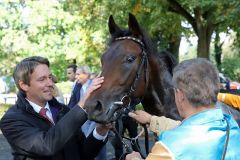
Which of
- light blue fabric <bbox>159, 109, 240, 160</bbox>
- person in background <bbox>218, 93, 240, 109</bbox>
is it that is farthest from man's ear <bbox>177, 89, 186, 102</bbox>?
person in background <bbox>218, 93, 240, 109</bbox>

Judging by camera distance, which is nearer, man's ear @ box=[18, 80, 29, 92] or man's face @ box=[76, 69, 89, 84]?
man's ear @ box=[18, 80, 29, 92]

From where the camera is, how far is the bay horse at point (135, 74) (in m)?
3.59

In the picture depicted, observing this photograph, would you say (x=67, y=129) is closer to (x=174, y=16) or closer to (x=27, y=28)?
(x=174, y=16)

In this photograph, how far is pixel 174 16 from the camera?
1961 cm

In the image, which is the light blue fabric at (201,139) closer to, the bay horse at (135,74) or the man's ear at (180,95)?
the man's ear at (180,95)

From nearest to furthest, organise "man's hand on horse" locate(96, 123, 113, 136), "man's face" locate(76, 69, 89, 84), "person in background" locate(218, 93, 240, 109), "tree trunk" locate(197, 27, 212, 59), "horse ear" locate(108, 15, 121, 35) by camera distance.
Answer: "man's hand on horse" locate(96, 123, 113, 136)
"horse ear" locate(108, 15, 121, 35)
"person in background" locate(218, 93, 240, 109)
"man's face" locate(76, 69, 89, 84)
"tree trunk" locate(197, 27, 212, 59)

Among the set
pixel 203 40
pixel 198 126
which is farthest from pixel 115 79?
pixel 203 40

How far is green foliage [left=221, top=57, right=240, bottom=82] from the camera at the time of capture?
30894 mm

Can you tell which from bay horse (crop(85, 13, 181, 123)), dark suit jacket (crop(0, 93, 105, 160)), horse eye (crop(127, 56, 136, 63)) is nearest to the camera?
dark suit jacket (crop(0, 93, 105, 160))

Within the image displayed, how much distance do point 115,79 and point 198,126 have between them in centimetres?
154

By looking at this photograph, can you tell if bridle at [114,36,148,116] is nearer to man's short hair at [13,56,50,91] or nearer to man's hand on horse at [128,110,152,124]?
man's hand on horse at [128,110,152,124]

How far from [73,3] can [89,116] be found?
2112 cm

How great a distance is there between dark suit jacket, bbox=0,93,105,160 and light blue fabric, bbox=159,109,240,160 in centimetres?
93

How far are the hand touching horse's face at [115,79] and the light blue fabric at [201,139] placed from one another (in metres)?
1.28
